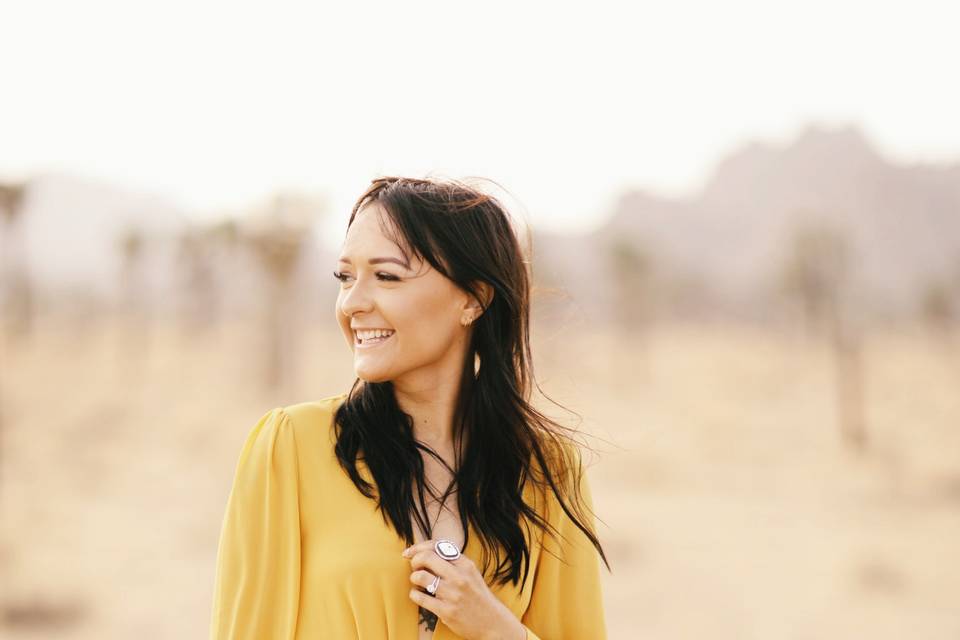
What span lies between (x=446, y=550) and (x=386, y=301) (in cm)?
53

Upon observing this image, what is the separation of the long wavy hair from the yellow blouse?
0.05 metres

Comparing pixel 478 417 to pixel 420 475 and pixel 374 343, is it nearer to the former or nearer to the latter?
pixel 420 475

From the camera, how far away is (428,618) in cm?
165

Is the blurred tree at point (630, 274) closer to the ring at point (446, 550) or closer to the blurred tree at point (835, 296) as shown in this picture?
the blurred tree at point (835, 296)

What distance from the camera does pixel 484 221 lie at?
1800 mm

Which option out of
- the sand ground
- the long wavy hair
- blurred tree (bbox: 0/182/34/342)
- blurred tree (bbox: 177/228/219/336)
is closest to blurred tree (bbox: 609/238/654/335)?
the sand ground

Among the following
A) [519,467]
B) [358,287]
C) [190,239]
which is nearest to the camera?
[358,287]

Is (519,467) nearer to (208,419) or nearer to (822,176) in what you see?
(208,419)

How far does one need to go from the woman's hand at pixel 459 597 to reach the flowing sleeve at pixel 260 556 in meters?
0.25

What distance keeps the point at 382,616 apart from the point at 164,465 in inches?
477

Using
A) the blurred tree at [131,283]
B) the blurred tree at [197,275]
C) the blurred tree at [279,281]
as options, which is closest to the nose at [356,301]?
the blurred tree at [279,281]

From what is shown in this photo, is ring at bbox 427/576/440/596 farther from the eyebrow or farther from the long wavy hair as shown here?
the eyebrow

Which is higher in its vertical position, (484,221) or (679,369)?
(484,221)

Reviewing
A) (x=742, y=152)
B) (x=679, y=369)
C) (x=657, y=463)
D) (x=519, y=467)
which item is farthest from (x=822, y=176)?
(x=519, y=467)
